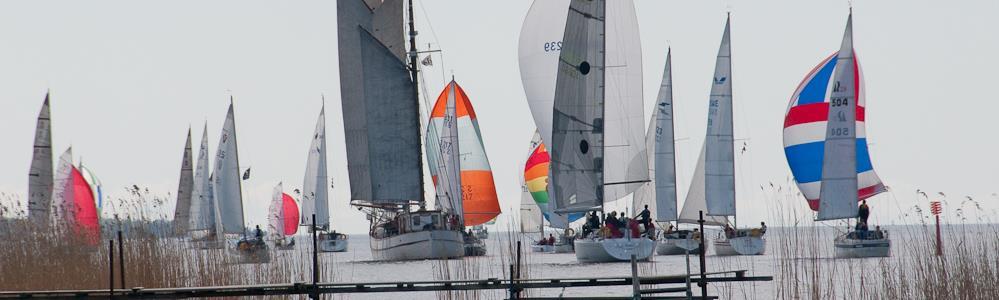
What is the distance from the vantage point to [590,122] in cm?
3819

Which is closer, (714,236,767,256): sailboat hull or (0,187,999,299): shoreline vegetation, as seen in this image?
(0,187,999,299): shoreline vegetation

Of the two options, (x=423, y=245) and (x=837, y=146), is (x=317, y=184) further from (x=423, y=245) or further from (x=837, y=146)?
(x=837, y=146)

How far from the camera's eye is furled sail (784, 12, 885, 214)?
142 feet

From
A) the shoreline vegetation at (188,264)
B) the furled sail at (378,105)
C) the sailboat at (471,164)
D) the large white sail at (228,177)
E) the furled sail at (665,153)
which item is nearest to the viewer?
the shoreline vegetation at (188,264)

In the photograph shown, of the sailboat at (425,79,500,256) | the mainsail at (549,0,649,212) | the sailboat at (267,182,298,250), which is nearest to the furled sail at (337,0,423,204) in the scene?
the sailboat at (425,79,500,256)

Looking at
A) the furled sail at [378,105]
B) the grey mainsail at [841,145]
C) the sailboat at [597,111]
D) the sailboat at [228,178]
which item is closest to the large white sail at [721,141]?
the grey mainsail at [841,145]

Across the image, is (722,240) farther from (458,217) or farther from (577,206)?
(577,206)

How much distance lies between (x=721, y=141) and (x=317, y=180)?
23696 mm

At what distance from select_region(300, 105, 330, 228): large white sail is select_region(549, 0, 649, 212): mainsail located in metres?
28.2

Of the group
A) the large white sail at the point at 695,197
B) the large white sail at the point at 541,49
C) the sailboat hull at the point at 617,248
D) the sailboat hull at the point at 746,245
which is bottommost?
the sailboat hull at the point at 746,245

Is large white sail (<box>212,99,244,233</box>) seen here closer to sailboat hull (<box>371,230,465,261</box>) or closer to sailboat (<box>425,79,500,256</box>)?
sailboat (<box>425,79,500,256</box>)

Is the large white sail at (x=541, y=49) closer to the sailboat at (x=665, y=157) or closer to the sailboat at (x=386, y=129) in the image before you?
the sailboat at (x=386, y=129)

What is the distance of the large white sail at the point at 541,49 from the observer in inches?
1641

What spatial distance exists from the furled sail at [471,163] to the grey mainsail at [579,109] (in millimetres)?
21832
